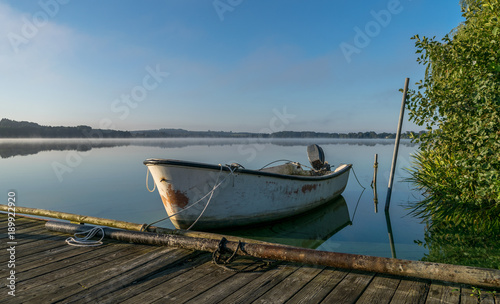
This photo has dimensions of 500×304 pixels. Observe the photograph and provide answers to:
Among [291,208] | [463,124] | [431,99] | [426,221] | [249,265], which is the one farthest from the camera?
[426,221]

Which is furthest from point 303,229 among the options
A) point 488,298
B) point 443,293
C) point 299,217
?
point 488,298

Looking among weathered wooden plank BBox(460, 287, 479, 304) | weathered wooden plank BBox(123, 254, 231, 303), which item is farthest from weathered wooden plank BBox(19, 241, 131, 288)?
weathered wooden plank BBox(460, 287, 479, 304)

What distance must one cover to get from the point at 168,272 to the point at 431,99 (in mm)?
6812

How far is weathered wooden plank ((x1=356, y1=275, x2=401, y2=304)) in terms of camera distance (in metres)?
2.68

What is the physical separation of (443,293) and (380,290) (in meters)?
0.56

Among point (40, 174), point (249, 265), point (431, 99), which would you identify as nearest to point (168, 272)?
point (249, 265)

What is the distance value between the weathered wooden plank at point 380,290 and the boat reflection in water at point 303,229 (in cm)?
411

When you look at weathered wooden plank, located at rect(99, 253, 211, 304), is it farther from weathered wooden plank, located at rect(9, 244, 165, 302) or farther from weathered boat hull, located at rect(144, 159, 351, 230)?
weathered boat hull, located at rect(144, 159, 351, 230)

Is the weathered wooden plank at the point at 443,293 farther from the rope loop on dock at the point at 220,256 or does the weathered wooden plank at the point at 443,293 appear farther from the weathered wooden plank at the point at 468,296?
the rope loop on dock at the point at 220,256

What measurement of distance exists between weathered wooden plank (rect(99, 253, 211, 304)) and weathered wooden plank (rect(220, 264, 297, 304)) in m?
0.64

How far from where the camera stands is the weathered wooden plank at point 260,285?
2.74 metres

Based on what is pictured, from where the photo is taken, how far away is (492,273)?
2.77m

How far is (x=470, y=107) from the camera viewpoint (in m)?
5.74

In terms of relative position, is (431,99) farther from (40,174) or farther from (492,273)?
(40,174)
